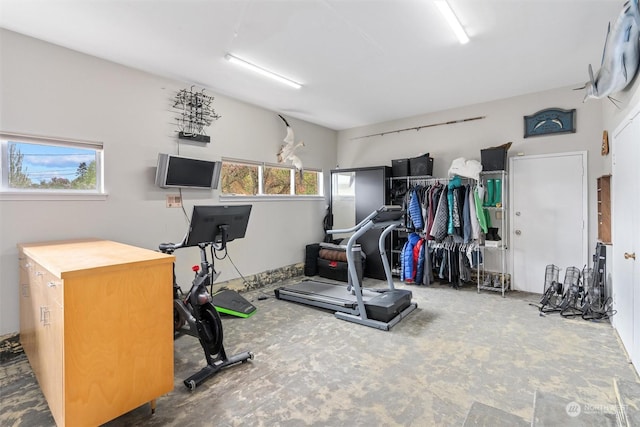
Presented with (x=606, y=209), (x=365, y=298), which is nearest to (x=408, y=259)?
(x=365, y=298)

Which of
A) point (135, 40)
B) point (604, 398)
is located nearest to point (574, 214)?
point (604, 398)

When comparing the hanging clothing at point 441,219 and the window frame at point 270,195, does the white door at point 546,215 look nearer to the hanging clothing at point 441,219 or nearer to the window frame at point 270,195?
the hanging clothing at point 441,219

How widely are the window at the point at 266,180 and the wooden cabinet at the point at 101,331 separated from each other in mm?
2745

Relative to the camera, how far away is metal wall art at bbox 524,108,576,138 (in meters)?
4.36

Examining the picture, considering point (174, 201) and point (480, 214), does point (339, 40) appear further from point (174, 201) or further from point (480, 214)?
point (480, 214)

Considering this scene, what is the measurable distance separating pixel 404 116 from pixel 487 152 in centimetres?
176

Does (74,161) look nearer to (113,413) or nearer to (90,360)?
(90,360)

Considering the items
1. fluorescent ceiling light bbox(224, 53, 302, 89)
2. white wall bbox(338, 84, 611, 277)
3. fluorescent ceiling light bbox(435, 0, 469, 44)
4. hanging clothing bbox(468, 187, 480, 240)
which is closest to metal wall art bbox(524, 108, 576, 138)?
white wall bbox(338, 84, 611, 277)

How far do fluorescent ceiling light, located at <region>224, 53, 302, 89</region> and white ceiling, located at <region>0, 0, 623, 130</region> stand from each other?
0.10 meters

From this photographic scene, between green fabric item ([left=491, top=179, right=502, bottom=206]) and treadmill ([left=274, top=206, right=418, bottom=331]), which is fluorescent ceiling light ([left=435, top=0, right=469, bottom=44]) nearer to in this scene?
treadmill ([left=274, top=206, right=418, bottom=331])

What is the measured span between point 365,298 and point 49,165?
386cm

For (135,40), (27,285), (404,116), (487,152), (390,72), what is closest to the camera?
(27,285)

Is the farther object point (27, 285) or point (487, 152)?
point (487, 152)

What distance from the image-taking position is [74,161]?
132 inches
